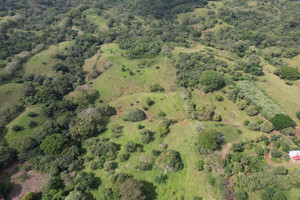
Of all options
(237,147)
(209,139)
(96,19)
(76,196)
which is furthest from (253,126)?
(96,19)

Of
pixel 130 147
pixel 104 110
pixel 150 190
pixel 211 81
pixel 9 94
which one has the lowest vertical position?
pixel 150 190

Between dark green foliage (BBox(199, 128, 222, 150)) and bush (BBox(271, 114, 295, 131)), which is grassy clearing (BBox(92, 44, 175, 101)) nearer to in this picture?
dark green foliage (BBox(199, 128, 222, 150))

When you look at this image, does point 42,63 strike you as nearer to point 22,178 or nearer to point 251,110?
point 22,178

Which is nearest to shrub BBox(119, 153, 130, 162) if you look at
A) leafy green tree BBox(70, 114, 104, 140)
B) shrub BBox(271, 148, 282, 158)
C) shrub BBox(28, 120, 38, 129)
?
leafy green tree BBox(70, 114, 104, 140)

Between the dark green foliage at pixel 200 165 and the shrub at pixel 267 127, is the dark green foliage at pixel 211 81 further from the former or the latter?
the dark green foliage at pixel 200 165

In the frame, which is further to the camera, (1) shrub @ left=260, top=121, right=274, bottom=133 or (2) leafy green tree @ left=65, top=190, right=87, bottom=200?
(1) shrub @ left=260, top=121, right=274, bottom=133

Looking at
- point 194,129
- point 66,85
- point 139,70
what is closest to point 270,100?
point 194,129

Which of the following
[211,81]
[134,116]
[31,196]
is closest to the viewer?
[31,196]
